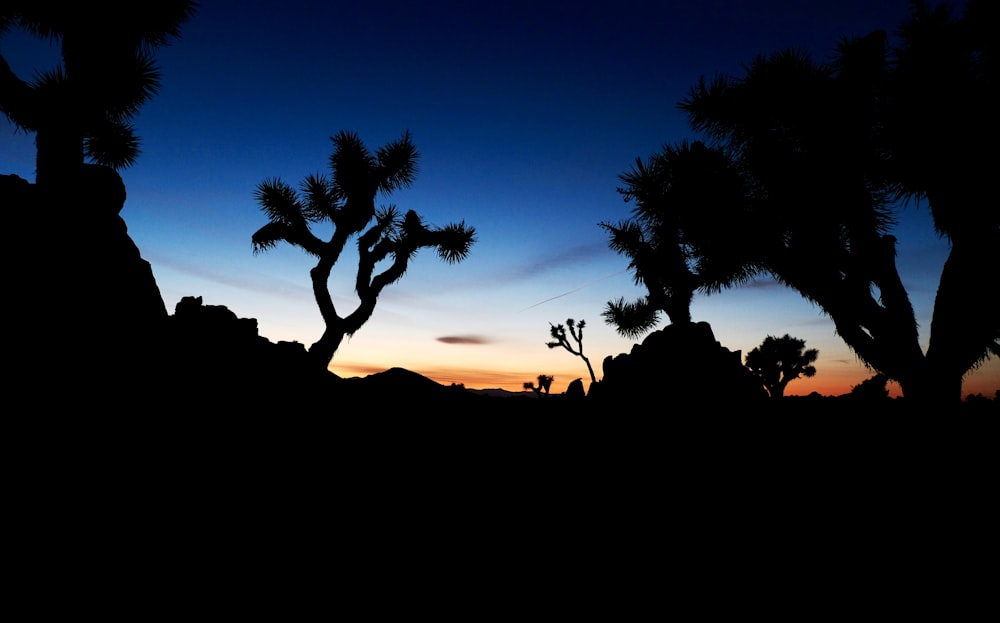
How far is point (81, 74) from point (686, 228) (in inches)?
361

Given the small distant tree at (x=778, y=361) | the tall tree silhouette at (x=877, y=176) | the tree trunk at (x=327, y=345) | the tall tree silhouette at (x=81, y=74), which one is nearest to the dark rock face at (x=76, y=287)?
the tall tree silhouette at (x=81, y=74)

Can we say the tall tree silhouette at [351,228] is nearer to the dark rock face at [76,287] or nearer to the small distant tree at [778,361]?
the dark rock face at [76,287]

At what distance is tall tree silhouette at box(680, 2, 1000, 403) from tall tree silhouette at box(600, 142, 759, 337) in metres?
0.39

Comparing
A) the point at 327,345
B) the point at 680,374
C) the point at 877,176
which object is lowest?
the point at 680,374

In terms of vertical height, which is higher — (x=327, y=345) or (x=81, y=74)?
(x=81, y=74)

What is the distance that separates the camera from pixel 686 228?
7.82 m

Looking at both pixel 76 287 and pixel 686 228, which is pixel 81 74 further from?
pixel 686 228

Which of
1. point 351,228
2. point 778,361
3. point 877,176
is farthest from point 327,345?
point 778,361

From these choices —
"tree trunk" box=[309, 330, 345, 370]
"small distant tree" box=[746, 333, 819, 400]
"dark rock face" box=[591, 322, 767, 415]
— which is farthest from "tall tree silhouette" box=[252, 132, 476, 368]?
"small distant tree" box=[746, 333, 819, 400]

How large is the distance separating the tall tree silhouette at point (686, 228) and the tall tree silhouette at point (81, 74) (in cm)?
843

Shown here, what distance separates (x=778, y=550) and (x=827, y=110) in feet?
21.7

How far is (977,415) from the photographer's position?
18.4ft

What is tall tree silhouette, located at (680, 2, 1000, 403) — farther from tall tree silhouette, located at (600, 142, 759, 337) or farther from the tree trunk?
the tree trunk

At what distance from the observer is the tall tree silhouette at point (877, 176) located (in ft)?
18.1
